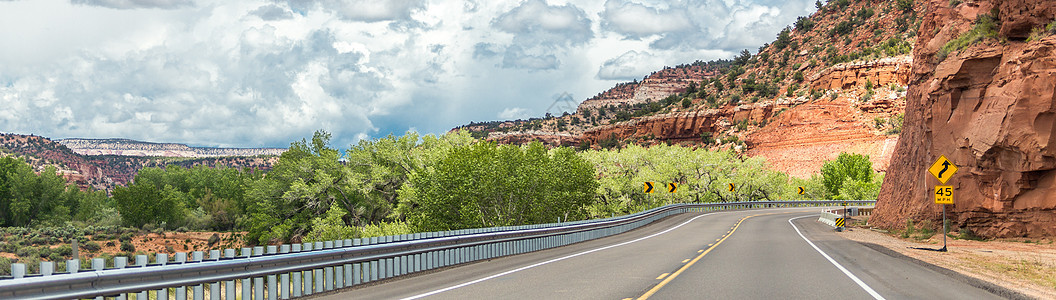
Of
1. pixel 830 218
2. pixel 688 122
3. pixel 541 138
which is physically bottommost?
pixel 830 218

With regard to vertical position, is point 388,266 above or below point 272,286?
below

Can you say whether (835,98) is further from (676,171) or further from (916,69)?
Result: (916,69)

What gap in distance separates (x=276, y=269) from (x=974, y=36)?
2678cm

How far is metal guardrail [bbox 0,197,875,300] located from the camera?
6.99 metres

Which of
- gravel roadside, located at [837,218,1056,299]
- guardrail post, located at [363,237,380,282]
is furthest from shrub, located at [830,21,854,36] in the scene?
guardrail post, located at [363,237,380,282]

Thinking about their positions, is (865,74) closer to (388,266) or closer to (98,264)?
(388,266)

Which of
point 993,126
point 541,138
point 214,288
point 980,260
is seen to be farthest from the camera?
point 541,138

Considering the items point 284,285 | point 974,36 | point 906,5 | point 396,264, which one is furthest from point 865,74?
point 284,285

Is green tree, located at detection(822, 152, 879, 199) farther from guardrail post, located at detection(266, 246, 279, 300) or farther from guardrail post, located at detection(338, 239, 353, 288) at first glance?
guardrail post, located at detection(266, 246, 279, 300)

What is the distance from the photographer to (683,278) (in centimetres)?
1329

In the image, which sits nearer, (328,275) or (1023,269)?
(328,275)

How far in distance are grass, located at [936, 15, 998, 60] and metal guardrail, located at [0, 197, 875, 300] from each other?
61.9 feet

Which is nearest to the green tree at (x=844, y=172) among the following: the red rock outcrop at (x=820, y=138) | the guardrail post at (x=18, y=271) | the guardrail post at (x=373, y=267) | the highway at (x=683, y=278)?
the red rock outcrop at (x=820, y=138)

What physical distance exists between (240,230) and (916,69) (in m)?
89.4
